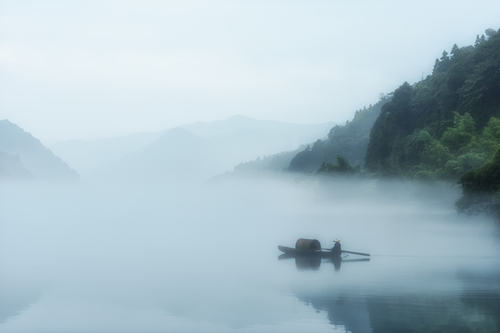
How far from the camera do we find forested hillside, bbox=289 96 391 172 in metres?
147

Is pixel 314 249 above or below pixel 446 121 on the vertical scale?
below

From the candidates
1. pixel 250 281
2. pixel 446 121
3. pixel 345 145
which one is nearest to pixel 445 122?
pixel 446 121

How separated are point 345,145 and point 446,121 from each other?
62724 mm

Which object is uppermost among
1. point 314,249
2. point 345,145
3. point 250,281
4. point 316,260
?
point 345,145

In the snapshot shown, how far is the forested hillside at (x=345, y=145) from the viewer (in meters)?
147

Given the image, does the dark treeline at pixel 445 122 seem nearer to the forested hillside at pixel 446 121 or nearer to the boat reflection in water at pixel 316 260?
the forested hillside at pixel 446 121

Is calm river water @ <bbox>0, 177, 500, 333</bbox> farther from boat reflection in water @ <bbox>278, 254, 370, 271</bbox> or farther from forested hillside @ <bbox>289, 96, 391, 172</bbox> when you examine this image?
forested hillside @ <bbox>289, 96, 391, 172</bbox>

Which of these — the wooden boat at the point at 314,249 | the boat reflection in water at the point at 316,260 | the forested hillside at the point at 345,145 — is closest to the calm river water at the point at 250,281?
the boat reflection in water at the point at 316,260

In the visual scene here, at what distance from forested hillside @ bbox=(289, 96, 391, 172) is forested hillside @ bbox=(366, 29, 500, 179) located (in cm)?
3528

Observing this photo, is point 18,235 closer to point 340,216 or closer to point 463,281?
point 340,216

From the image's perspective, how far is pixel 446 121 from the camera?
290 feet

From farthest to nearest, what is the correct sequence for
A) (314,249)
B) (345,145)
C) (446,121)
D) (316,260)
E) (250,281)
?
(345,145) → (446,121) → (314,249) → (316,260) → (250,281)

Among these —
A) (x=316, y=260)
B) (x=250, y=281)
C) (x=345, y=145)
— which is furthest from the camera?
(x=345, y=145)

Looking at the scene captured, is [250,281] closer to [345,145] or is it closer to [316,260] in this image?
[316,260]
